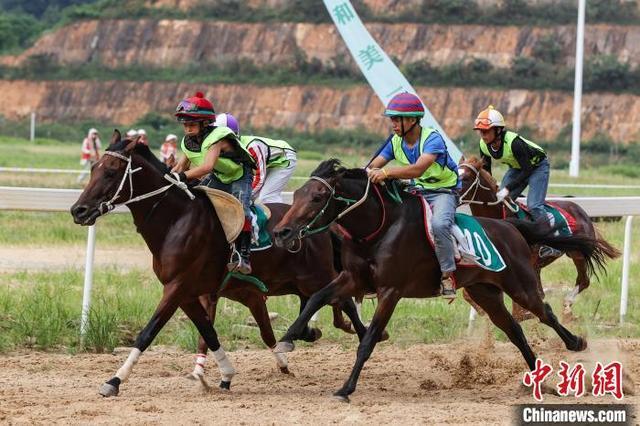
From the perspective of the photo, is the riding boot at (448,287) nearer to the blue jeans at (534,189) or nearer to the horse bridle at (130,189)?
the horse bridle at (130,189)

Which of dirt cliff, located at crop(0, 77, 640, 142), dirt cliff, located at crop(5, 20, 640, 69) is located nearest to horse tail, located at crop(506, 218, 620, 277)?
dirt cliff, located at crop(0, 77, 640, 142)

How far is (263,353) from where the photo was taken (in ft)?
37.0

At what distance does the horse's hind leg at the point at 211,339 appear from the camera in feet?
30.7

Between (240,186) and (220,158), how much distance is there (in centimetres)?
29

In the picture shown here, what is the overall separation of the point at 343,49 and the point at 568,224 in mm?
57300

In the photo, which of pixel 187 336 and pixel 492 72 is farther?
pixel 492 72

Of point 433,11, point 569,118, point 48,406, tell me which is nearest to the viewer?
point 48,406

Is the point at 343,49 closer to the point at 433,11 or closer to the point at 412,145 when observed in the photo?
the point at 433,11

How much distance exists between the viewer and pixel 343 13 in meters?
38.4

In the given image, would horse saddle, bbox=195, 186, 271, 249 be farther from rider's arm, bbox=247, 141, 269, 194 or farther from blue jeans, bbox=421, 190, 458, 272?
blue jeans, bbox=421, 190, 458, 272

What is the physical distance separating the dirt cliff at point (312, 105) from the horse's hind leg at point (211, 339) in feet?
172

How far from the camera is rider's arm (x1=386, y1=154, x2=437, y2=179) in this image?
9031 millimetres

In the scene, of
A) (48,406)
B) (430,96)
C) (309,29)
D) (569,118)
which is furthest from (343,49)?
(48,406)

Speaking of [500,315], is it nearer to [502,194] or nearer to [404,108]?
[404,108]
